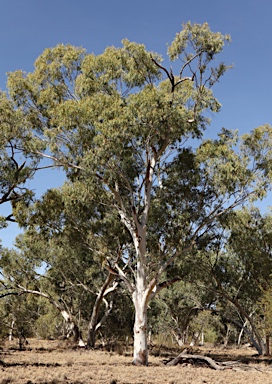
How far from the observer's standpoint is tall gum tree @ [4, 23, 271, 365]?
15273mm

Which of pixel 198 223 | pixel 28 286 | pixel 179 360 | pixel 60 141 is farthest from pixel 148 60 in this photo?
pixel 28 286

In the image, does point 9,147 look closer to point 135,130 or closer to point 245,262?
point 135,130

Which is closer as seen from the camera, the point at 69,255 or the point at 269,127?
the point at 269,127

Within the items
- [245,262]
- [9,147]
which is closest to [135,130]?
[9,147]

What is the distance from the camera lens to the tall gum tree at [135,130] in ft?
50.1

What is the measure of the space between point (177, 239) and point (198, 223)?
1568 mm

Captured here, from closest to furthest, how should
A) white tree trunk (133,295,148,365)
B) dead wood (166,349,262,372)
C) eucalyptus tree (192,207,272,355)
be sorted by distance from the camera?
dead wood (166,349,262,372) < white tree trunk (133,295,148,365) < eucalyptus tree (192,207,272,355)

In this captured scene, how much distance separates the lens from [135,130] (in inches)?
599

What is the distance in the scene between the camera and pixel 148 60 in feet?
55.5

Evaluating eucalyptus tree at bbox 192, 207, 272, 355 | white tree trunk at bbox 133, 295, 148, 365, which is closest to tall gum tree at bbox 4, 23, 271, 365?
white tree trunk at bbox 133, 295, 148, 365

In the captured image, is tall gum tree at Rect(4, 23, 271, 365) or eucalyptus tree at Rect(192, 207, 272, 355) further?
eucalyptus tree at Rect(192, 207, 272, 355)

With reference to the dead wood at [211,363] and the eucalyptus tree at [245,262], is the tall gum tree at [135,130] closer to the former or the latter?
the dead wood at [211,363]

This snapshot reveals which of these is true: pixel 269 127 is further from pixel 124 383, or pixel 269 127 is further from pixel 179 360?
pixel 124 383

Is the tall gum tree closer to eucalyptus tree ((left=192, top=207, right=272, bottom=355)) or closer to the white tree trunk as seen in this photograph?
the white tree trunk
